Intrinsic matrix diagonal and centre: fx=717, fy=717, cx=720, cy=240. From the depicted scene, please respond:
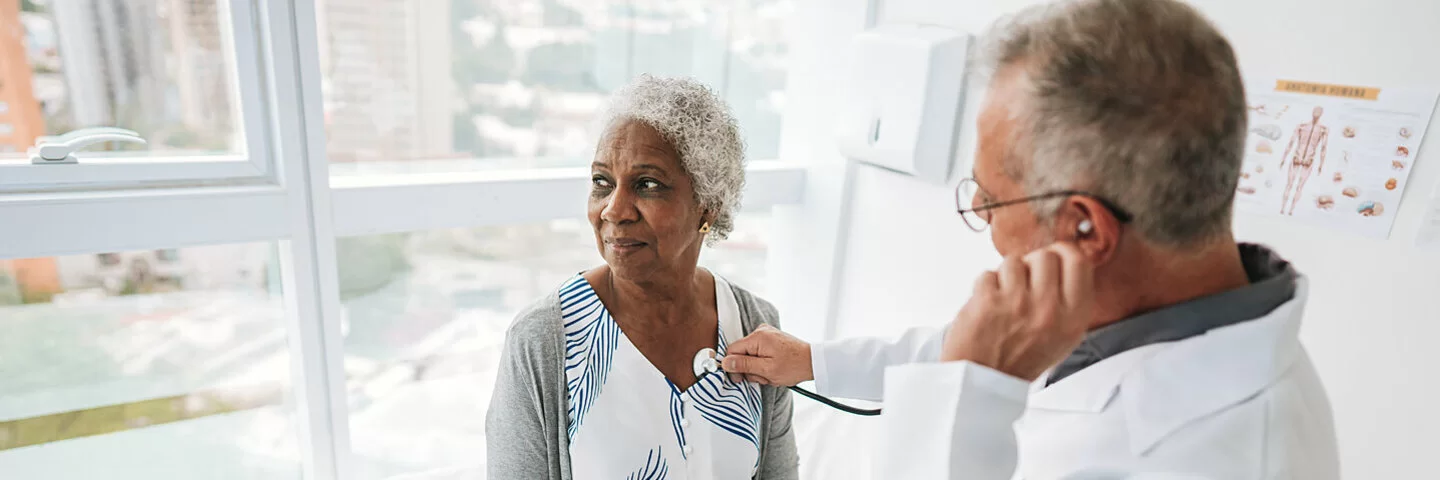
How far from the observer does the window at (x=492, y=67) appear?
62.1 inches

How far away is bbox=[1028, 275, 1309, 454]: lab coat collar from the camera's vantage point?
2.33 feet

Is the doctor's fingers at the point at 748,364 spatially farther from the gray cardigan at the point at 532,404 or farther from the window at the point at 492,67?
the window at the point at 492,67

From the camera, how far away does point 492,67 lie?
1.74 meters

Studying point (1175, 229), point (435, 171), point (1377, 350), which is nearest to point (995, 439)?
point (1175, 229)

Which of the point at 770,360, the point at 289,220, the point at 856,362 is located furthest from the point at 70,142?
the point at 856,362

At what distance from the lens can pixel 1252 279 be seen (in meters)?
0.81

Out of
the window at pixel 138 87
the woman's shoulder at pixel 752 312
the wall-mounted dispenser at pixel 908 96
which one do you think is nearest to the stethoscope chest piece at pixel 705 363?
the woman's shoulder at pixel 752 312

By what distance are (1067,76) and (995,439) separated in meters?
0.36

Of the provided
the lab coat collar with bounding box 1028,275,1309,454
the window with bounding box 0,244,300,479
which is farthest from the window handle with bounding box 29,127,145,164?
the lab coat collar with bounding box 1028,275,1309,454

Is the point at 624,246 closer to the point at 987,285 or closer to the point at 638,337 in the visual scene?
the point at 638,337

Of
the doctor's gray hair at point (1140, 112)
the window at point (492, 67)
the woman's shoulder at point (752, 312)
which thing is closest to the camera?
the doctor's gray hair at point (1140, 112)

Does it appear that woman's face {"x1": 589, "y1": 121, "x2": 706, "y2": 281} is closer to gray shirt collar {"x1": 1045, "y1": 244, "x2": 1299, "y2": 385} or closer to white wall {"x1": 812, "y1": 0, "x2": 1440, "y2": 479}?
white wall {"x1": 812, "y1": 0, "x2": 1440, "y2": 479}

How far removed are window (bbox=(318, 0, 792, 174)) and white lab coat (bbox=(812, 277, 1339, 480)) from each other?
95 centimetres

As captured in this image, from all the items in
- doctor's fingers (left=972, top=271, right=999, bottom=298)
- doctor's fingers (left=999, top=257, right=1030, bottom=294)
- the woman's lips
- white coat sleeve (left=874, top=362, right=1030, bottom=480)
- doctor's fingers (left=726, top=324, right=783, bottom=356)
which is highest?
doctor's fingers (left=999, top=257, right=1030, bottom=294)
